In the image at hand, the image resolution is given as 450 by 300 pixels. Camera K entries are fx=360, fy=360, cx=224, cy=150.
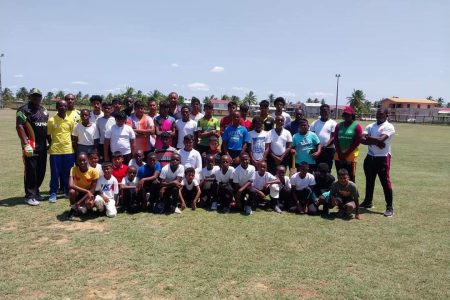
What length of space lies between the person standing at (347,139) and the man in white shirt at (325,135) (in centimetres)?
33

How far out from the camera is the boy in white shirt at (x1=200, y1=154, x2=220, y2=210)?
7508 mm

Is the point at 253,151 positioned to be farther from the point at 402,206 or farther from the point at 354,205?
the point at 402,206

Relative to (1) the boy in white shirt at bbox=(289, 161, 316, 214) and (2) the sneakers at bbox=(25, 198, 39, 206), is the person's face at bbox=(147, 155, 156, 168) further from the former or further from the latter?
(1) the boy in white shirt at bbox=(289, 161, 316, 214)

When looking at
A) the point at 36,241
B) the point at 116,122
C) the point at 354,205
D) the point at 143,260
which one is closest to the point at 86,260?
the point at 143,260

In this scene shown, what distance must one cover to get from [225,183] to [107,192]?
7.54 feet

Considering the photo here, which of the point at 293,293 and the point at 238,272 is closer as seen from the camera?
the point at 293,293

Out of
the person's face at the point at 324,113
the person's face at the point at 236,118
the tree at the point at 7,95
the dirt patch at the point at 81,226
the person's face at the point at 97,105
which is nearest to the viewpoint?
the dirt patch at the point at 81,226

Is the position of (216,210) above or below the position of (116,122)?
below

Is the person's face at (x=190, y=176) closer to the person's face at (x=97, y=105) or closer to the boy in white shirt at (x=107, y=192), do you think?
the boy in white shirt at (x=107, y=192)

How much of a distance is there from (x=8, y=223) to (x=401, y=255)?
622 centimetres

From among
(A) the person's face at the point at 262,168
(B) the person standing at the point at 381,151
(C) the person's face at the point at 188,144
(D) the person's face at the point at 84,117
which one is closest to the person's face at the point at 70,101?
(D) the person's face at the point at 84,117

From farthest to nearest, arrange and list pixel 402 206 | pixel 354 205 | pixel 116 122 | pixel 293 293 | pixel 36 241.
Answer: pixel 402 206 < pixel 116 122 < pixel 354 205 < pixel 36 241 < pixel 293 293

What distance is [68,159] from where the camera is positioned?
25.0 ft

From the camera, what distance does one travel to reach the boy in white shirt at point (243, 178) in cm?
721
